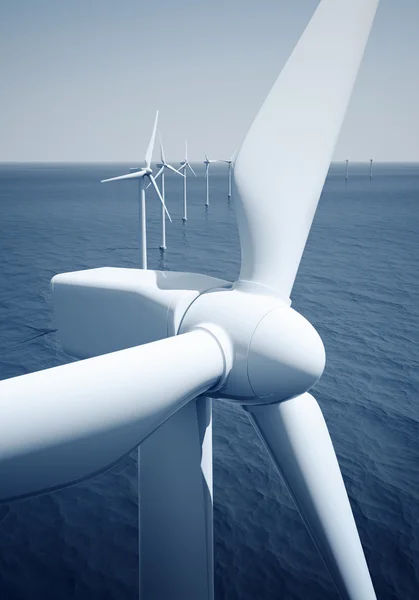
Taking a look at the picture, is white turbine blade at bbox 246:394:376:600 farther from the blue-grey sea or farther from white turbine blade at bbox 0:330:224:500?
the blue-grey sea

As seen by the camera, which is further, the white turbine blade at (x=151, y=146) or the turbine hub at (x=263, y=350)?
the white turbine blade at (x=151, y=146)

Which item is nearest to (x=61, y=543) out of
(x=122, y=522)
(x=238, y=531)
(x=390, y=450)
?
(x=122, y=522)

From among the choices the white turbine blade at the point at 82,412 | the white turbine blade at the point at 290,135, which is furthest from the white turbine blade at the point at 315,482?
the white turbine blade at the point at 82,412

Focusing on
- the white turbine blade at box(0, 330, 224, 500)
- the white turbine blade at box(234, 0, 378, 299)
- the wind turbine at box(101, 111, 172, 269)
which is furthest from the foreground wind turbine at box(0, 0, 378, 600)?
the wind turbine at box(101, 111, 172, 269)

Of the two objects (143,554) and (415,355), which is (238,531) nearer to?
(143,554)

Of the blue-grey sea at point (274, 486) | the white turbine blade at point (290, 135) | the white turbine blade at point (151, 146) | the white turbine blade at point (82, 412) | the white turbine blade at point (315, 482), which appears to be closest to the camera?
the white turbine blade at point (82, 412)

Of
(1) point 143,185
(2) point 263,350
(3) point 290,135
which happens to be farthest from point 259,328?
(1) point 143,185

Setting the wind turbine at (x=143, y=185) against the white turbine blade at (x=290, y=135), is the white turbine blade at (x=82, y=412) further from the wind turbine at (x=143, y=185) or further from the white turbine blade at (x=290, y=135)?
the wind turbine at (x=143, y=185)
